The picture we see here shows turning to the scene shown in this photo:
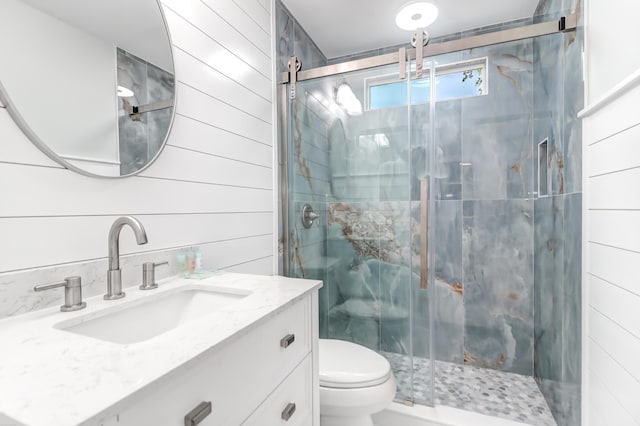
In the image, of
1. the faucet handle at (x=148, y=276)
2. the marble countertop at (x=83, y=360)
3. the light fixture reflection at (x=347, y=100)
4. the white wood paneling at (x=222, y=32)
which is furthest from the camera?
the light fixture reflection at (x=347, y=100)

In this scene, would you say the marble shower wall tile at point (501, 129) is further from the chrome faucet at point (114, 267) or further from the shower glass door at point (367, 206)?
the chrome faucet at point (114, 267)

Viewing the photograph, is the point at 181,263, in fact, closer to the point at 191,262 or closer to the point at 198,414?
the point at 191,262

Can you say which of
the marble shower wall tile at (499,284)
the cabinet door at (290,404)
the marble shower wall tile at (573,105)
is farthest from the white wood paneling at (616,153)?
the cabinet door at (290,404)

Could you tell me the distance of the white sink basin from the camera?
77 centimetres

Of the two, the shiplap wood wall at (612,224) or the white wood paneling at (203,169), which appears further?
the white wood paneling at (203,169)

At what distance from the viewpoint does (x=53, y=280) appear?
31.5 inches

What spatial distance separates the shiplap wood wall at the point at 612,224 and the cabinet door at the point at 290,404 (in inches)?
39.8

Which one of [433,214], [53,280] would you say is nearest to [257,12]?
[433,214]

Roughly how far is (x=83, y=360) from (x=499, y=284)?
7.64 ft

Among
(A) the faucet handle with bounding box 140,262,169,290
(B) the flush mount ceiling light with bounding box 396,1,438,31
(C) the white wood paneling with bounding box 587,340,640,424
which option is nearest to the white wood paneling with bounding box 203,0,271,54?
(B) the flush mount ceiling light with bounding box 396,1,438,31

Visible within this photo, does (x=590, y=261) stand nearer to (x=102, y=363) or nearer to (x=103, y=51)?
(x=102, y=363)

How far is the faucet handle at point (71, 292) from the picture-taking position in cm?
77

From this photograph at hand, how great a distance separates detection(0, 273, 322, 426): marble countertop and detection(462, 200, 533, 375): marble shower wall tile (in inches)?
72.0

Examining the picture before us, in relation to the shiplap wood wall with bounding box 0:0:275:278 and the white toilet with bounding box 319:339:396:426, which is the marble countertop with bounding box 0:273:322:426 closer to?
the shiplap wood wall with bounding box 0:0:275:278
